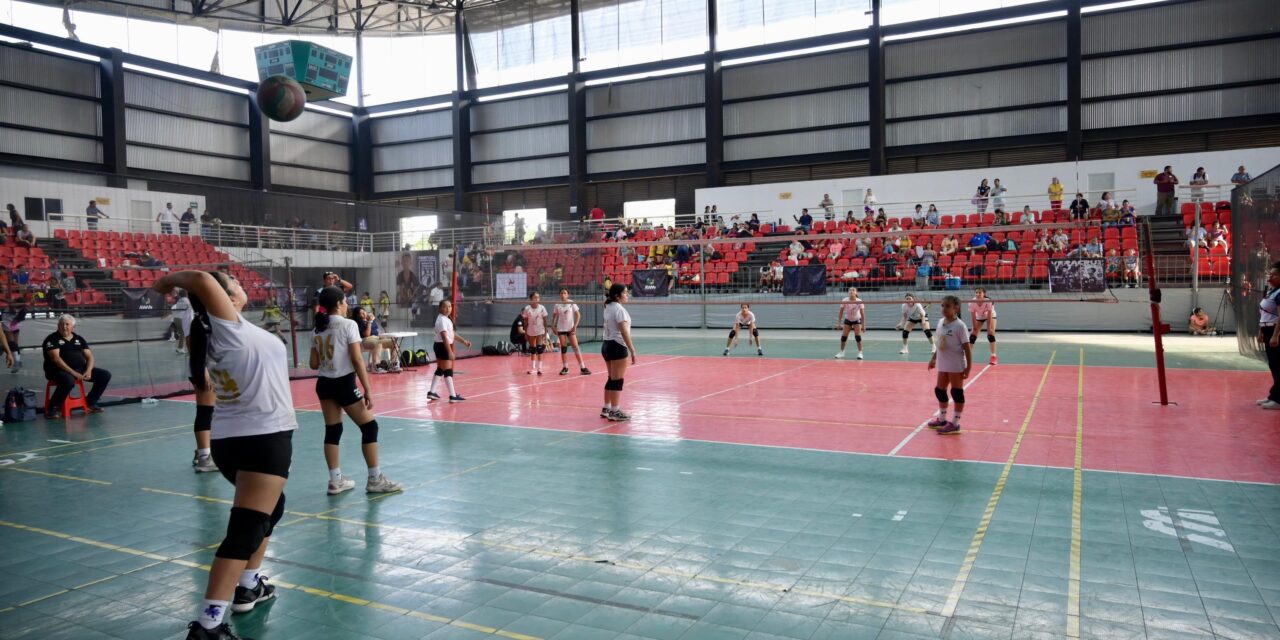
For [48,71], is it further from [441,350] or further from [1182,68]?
[1182,68]

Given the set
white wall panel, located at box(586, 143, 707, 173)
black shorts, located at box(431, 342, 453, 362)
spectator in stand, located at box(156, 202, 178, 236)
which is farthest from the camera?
white wall panel, located at box(586, 143, 707, 173)

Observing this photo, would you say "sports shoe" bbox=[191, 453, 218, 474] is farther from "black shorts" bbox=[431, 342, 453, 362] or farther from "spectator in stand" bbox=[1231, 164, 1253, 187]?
"spectator in stand" bbox=[1231, 164, 1253, 187]

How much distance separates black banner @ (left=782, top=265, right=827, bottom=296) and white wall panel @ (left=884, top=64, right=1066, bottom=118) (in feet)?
40.8

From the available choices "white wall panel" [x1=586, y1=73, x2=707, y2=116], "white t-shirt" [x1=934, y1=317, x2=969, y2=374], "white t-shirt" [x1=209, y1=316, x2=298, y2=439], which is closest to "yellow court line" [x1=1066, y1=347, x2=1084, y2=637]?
"white t-shirt" [x1=934, y1=317, x2=969, y2=374]

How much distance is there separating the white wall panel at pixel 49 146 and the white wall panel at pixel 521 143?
57.3 feet

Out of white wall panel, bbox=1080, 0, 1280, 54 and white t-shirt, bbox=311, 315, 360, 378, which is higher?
white wall panel, bbox=1080, 0, 1280, 54

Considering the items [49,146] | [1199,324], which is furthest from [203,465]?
[49,146]

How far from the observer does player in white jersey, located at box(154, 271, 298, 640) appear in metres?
4.13

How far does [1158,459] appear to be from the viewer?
8.40 meters

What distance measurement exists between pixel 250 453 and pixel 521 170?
3953 cm

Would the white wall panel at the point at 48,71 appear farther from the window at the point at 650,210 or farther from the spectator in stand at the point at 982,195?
the spectator in stand at the point at 982,195

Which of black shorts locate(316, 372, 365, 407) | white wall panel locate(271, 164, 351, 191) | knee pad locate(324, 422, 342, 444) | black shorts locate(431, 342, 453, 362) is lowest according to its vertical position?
knee pad locate(324, 422, 342, 444)

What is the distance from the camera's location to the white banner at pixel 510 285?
21.9m

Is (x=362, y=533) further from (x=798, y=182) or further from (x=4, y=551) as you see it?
(x=798, y=182)
